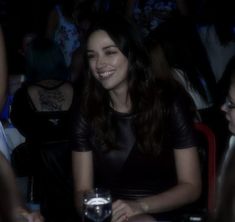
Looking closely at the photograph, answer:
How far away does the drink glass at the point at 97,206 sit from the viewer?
175cm

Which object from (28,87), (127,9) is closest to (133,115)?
(28,87)

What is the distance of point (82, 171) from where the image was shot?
249cm

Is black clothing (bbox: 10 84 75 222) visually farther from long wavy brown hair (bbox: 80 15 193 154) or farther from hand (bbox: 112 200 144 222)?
hand (bbox: 112 200 144 222)

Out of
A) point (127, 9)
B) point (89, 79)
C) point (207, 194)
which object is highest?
point (127, 9)

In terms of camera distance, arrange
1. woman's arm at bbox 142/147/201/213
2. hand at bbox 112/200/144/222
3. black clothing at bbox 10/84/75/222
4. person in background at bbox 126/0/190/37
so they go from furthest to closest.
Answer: person in background at bbox 126/0/190/37
black clothing at bbox 10/84/75/222
woman's arm at bbox 142/147/201/213
hand at bbox 112/200/144/222

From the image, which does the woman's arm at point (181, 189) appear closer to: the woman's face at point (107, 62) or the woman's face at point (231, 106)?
the woman's face at point (231, 106)

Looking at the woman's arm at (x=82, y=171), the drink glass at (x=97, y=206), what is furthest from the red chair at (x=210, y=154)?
the drink glass at (x=97, y=206)

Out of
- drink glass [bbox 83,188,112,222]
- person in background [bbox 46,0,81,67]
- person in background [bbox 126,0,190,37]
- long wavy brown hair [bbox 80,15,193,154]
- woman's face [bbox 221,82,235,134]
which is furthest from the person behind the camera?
person in background [bbox 46,0,81,67]

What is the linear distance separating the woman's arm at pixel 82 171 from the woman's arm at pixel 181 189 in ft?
1.18

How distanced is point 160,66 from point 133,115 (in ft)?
1.16

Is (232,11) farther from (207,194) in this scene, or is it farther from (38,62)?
(207,194)

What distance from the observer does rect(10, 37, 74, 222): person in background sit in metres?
2.57

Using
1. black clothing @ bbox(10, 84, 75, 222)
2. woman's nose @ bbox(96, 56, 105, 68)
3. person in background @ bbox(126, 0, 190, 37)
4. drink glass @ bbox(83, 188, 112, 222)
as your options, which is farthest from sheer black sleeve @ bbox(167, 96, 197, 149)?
person in background @ bbox(126, 0, 190, 37)

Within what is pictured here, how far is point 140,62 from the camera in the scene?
8.48 ft
